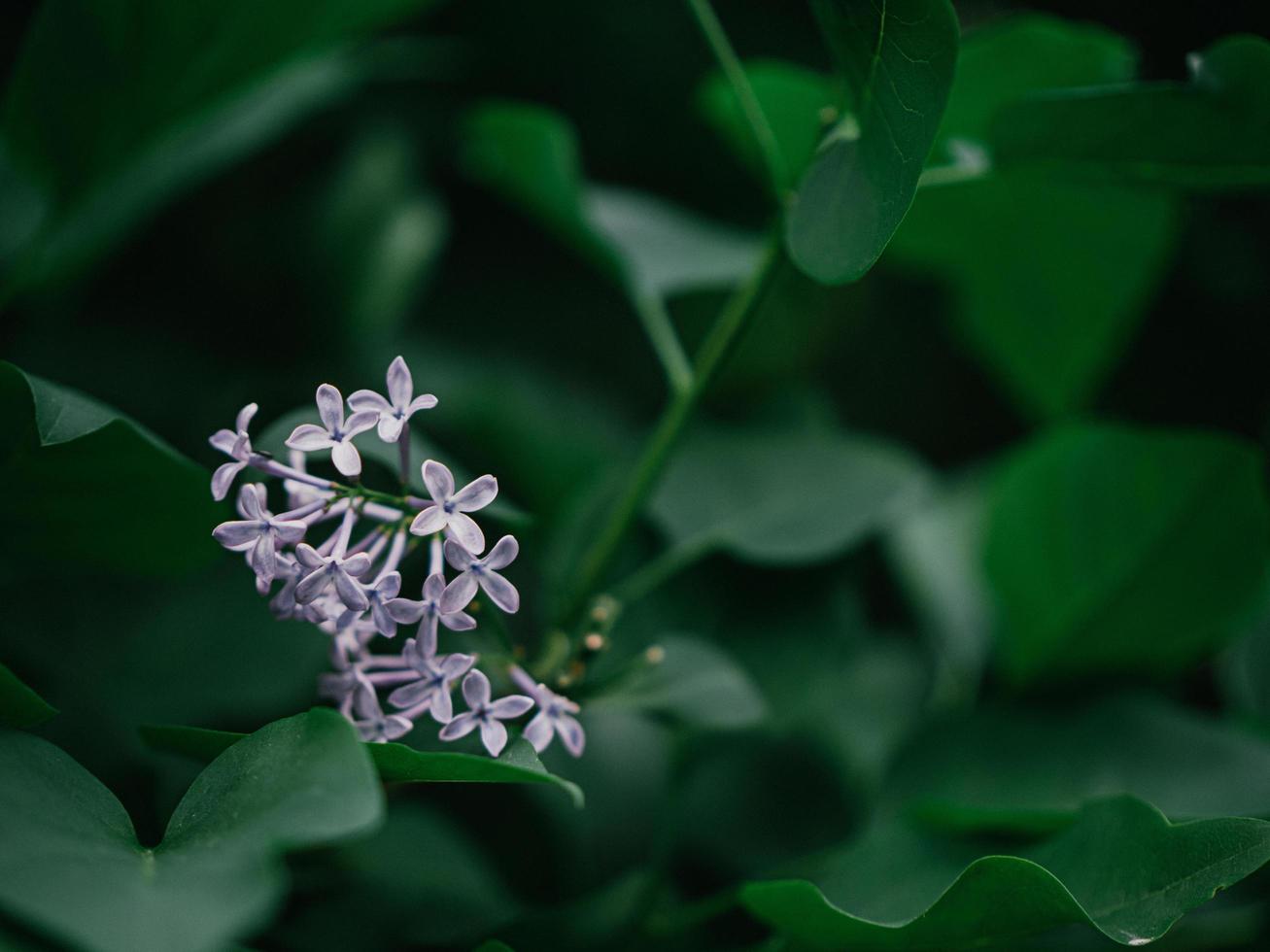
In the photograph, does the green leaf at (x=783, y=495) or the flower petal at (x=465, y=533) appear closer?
the flower petal at (x=465, y=533)

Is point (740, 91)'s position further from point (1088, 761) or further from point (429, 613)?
point (1088, 761)

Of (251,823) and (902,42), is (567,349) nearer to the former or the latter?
(902,42)

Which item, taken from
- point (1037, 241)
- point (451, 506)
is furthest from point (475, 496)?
point (1037, 241)

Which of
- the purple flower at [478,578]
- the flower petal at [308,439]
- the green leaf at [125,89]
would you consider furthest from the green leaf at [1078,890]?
the green leaf at [125,89]

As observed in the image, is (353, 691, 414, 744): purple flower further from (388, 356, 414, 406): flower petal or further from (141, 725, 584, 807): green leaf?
(388, 356, 414, 406): flower petal

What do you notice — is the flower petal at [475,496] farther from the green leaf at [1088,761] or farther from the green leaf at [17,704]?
the green leaf at [1088,761]

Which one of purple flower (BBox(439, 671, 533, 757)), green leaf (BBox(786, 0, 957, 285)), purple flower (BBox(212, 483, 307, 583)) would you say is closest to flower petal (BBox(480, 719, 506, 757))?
purple flower (BBox(439, 671, 533, 757))
